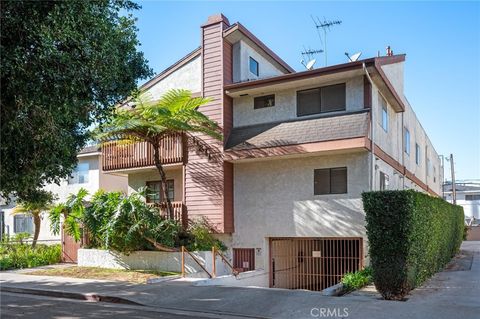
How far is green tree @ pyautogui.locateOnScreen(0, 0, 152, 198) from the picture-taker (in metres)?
7.47

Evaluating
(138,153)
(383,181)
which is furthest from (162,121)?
(383,181)

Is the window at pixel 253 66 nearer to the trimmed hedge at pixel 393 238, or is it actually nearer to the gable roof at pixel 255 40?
the gable roof at pixel 255 40

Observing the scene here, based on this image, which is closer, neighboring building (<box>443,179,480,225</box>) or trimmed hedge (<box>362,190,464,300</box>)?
trimmed hedge (<box>362,190,464,300</box>)

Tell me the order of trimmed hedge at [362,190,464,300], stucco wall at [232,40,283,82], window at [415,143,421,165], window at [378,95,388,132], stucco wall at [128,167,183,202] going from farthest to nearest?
1. window at [415,143,421,165]
2. stucco wall at [128,167,183,202]
3. stucco wall at [232,40,283,82]
4. window at [378,95,388,132]
5. trimmed hedge at [362,190,464,300]

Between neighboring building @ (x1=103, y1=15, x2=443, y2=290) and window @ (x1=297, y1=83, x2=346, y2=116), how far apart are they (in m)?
0.04

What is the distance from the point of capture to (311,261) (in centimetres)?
1831

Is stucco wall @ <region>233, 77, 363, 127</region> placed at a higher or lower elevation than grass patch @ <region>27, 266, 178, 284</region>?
higher

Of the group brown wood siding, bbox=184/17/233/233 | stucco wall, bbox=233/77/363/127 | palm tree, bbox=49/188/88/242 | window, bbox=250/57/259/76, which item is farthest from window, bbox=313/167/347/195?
palm tree, bbox=49/188/88/242

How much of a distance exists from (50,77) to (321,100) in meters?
10.8

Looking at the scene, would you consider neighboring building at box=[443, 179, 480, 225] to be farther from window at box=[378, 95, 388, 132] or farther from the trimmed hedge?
the trimmed hedge

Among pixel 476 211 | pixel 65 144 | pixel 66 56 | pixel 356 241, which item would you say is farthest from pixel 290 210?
pixel 476 211

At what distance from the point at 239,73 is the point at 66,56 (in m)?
10.8

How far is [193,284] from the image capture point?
45.7 ft

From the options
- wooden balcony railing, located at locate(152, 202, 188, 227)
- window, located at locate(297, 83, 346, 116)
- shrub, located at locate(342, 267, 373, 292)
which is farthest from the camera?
wooden balcony railing, located at locate(152, 202, 188, 227)
